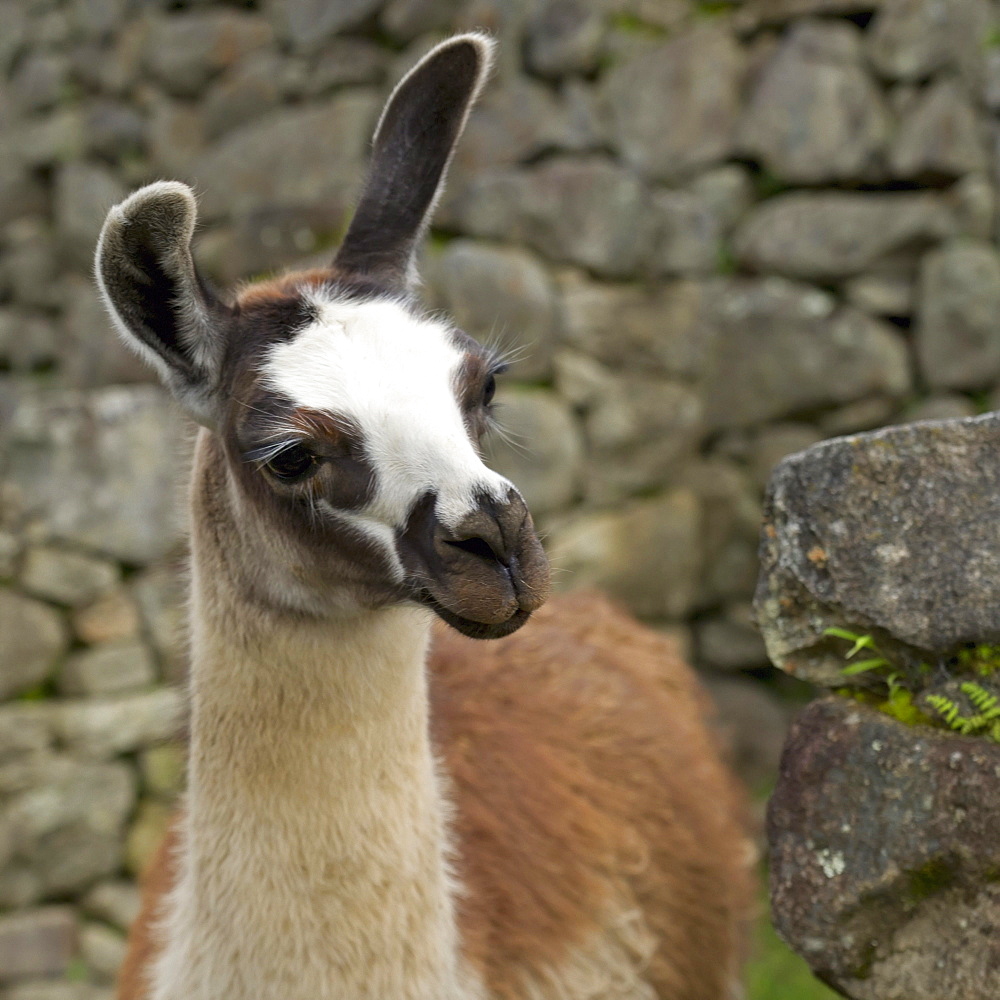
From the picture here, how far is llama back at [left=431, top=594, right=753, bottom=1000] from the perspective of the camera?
8.44 feet

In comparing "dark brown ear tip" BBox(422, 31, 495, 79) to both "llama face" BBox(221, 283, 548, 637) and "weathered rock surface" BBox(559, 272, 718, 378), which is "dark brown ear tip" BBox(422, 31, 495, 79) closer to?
"llama face" BBox(221, 283, 548, 637)

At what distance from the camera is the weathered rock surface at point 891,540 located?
180cm

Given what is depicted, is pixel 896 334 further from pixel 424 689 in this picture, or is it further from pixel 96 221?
pixel 96 221

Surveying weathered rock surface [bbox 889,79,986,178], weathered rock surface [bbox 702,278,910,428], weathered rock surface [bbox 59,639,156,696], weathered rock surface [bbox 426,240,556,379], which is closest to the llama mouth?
weathered rock surface [bbox 426,240,556,379]

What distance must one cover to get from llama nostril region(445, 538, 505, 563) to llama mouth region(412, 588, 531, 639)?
94 mm

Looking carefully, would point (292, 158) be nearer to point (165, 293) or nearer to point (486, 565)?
point (165, 293)

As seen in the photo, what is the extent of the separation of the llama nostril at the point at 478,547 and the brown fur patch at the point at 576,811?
0.84 metres

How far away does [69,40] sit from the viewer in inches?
269

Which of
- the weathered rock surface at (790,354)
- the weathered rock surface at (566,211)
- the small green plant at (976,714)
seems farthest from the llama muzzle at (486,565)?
the weathered rock surface at (790,354)

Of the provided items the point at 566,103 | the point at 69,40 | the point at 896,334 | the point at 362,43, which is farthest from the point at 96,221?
the point at 896,334

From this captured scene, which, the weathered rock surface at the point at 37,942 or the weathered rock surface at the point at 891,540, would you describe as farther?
the weathered rock surface at the point at 37,942

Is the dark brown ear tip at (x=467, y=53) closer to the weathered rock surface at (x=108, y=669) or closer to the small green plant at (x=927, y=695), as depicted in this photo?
the small green plant at (x=927, y=695)

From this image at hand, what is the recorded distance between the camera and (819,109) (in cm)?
531

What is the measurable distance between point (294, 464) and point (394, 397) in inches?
8.6
